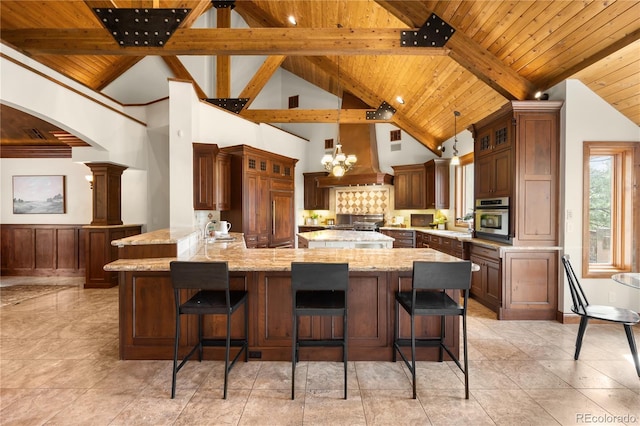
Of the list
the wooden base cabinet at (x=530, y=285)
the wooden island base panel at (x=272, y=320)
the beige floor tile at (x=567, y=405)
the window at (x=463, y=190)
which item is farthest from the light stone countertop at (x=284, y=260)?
the window at (x=463, y=190)

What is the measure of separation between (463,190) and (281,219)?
4196 millimetres

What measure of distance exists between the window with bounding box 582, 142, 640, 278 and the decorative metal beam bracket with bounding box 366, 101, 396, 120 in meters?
3.93

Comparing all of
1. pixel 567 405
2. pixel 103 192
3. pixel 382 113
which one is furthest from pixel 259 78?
pixel 567 405

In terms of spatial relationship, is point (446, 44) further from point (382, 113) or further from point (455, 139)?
point (382, 113)

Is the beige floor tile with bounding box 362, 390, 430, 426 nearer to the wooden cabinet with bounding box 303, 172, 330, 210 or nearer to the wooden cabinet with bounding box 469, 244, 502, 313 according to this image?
the wooden cabinet with bounding box 469, 244, 502, 313

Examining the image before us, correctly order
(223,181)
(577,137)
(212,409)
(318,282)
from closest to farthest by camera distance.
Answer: (212,409) → (318,282) → (577,137) → (223,181)

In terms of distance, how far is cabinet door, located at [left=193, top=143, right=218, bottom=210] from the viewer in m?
5.27

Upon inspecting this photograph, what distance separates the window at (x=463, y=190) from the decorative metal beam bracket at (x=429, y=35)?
9.90 feet

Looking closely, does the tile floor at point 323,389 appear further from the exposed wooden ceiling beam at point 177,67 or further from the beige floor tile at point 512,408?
the exposed wooden ceiling beam at point 177,67

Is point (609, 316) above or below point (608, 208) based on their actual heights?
below

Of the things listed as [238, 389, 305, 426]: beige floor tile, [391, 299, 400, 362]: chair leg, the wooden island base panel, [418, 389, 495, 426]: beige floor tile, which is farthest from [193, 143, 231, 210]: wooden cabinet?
[418, 389, 495, 426]: beige floor tile

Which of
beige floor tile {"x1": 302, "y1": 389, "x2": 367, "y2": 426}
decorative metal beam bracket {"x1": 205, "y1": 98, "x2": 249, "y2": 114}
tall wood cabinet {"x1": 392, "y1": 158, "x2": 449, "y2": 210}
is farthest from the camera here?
tall wood cabinet {"x1": 392, "y1": 158, "x2": 449, "y2": 210}

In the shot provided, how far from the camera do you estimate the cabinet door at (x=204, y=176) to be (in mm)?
5266

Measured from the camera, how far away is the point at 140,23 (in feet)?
11.7
